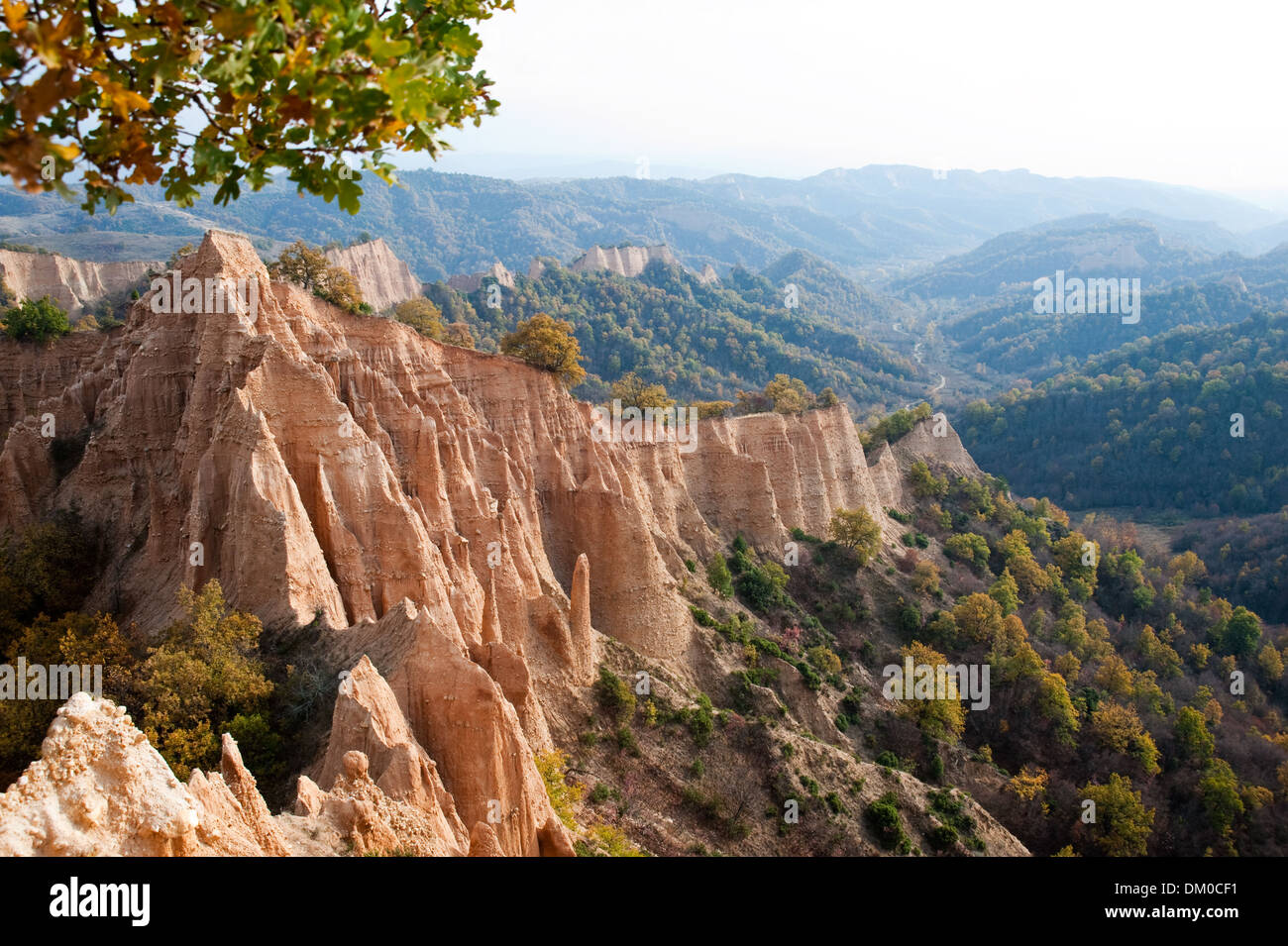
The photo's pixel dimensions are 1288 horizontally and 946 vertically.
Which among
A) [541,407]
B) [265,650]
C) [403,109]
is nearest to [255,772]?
[265,650]

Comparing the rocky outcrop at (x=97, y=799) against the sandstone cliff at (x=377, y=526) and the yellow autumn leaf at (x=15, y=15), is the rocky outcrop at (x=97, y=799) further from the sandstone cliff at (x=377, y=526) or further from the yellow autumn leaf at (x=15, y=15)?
the yellow autumn leaf at (x=15, y=15)

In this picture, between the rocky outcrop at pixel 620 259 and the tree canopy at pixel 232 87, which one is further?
the rocky outcrop at pixel 620 259

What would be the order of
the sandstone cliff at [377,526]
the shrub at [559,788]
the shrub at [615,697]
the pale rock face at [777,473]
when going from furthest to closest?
the pale rock face at [777,473] → the shrub at [615,697] → the shrub at [559,788] → the sandstone cliff at [377,526]

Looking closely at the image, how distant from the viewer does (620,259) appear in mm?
150625

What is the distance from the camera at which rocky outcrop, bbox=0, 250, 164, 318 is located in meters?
67.4

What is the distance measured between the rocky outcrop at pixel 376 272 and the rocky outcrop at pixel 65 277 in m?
23.0

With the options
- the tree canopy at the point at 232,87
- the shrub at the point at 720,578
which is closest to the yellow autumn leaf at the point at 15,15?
the tree canopy at the point at 232,87

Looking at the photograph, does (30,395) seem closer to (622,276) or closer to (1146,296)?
(622,276)

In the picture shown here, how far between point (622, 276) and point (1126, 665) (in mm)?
109822

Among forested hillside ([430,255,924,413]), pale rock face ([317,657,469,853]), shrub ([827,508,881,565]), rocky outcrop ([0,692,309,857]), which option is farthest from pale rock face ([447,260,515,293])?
rocky outcrop ([0,692,309,857])

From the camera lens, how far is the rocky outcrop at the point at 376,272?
9906cm

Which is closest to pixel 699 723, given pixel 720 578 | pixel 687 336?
pixel 720 578

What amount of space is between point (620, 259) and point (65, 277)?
3756 inches

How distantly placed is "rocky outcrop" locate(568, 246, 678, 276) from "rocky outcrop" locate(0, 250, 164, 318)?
76483 mm
